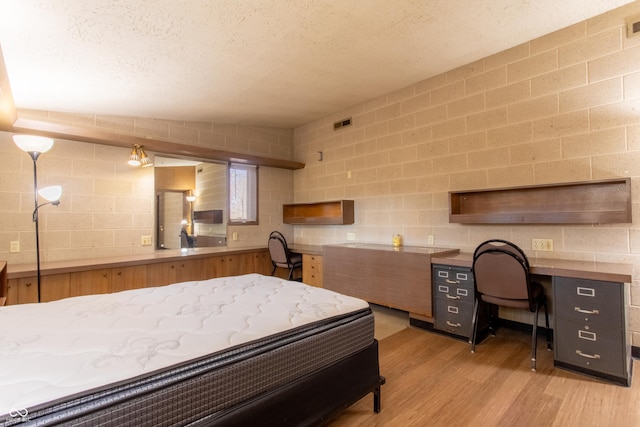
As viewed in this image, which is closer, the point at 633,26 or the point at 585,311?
the point at 585,311

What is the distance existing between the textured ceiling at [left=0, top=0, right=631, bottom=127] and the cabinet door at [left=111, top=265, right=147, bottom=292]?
180cm

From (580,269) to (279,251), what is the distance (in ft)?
10.7

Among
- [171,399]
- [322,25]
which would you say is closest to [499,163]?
[322,25]

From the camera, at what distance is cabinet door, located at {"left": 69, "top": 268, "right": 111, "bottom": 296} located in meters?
3.07

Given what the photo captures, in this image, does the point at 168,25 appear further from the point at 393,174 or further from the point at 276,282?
the point at 393,174

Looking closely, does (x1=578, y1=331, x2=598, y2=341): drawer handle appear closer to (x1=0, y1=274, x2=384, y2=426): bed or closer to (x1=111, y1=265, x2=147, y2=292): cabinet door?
(x1=0, y1=274, x2=384, y2=426): bed

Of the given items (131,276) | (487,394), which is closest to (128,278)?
(131,276)

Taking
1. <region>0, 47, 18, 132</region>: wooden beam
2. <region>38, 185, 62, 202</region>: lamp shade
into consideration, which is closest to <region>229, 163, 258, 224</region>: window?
<region>38, 185, 62, 202</region>: lamp shade

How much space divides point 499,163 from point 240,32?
9.06ft

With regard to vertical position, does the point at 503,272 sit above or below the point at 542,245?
below

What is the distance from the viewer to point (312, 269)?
4.49 metres

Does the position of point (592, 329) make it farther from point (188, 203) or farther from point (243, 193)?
point (188, 203)

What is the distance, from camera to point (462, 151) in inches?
137

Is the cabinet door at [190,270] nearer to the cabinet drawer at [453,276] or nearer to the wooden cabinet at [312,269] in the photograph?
the wooden cabinet at [312,269]
